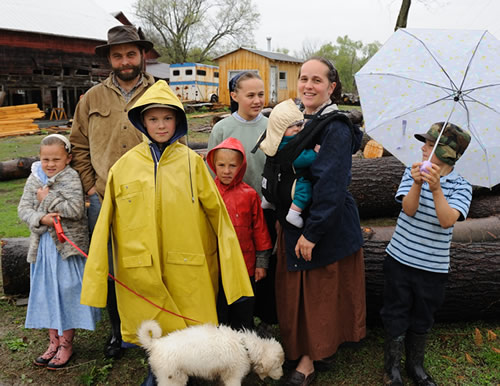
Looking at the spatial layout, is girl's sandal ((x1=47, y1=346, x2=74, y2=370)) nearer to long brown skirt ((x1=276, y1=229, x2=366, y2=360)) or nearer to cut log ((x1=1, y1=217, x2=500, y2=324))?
long brown skirt ((x1=276, y1=229, x2=366, y2=360))

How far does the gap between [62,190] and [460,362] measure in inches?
137

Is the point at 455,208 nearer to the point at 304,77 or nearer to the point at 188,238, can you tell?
the point at 304,77

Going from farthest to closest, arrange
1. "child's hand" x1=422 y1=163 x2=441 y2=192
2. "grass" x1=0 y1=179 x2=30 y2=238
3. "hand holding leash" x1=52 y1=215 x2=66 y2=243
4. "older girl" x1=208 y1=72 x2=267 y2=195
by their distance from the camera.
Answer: "grass" x1=0 y1=179 x2=30 y2=238, "older girl" x1=208 y1=72 x2=267 y2=195, "hand holding leash" x1=52 y1=215 x2=66 y2=243, "child's hand" x1=422 y1=163 x2=441 y2=192

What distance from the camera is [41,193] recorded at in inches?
124

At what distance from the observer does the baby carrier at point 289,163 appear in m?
2.62

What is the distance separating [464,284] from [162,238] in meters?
2.70

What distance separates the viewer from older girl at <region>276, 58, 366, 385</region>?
2580 millimetres

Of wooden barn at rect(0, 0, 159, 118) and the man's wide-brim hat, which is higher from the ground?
wooden barn at rect(0, 0, 159, 118)

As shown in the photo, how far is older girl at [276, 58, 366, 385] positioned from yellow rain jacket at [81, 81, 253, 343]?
0.39 meters

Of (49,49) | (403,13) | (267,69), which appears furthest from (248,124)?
(267,69)

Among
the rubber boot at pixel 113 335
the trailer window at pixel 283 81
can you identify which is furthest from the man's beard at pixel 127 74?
the trailer window at pixel 283 81

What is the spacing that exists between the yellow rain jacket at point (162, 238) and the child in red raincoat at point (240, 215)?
0.86ft

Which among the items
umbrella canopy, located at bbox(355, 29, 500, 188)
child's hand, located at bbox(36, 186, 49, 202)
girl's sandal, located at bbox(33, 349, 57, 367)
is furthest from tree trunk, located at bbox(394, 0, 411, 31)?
girl's sandal, located at bbox(33, 349, 57, 367)

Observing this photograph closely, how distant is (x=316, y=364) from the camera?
3.13 m
